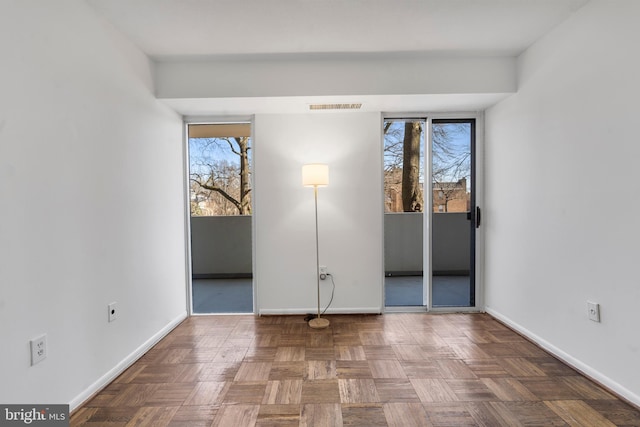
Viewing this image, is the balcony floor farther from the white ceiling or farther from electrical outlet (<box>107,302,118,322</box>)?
the white ceiling

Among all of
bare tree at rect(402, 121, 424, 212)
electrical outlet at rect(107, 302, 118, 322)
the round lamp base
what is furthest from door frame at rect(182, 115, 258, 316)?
bare tree at rect(402, 121, 424, 212)

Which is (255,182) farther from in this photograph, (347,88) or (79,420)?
(79,420)

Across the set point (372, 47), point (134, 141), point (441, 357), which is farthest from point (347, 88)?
point (441, 357)

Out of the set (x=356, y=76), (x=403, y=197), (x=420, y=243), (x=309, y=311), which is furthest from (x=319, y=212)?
(x=356, y=76)

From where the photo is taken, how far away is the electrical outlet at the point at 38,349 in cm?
159

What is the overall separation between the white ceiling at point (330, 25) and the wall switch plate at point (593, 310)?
207 cm

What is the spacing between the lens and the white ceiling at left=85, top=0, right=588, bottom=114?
212 centimetres

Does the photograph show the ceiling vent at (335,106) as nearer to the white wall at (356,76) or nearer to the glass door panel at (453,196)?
the white wall at (356,76)

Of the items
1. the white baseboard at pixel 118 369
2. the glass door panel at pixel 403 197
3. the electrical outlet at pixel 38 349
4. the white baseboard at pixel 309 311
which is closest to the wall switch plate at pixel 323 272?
the white baseboard at pixel 309 311

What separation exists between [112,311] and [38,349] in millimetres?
588

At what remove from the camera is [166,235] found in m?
3.06

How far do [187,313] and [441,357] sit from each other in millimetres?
2692

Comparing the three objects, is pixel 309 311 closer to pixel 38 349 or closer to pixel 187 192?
pixel 187 192

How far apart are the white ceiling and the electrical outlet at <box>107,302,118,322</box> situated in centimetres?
206
